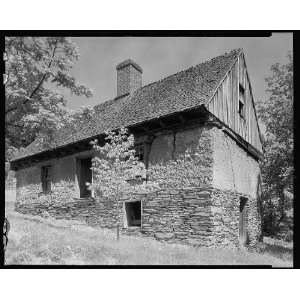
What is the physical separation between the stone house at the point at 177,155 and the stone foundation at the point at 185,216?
29 millimetres

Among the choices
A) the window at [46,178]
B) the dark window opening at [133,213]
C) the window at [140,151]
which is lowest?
the dark window opening at [133,213]

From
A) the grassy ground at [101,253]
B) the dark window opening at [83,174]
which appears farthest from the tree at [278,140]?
the dark window opening at [83,174]

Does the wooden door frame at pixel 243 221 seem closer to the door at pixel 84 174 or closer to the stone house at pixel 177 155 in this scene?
the stone house at pixel 177 155

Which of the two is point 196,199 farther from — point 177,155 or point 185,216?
point 177,155

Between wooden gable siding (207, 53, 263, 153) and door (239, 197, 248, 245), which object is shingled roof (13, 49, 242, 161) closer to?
wooden gable siding (207, 53, 263, 153)

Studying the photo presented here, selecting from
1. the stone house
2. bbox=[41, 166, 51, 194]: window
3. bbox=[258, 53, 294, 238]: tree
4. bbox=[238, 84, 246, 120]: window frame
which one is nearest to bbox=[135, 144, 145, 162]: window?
the stone house

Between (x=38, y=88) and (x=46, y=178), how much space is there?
235 inches

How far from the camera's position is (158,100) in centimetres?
1332

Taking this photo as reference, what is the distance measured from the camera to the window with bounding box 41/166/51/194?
16.1m

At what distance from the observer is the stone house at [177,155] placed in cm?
1097

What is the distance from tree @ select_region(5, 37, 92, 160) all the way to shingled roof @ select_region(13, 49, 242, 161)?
1.16 meters

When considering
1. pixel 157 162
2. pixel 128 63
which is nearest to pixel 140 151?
pixel 157 162
